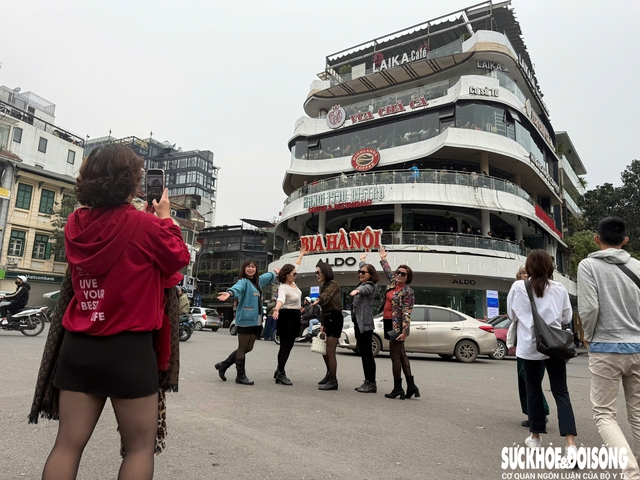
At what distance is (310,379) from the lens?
7719 mm

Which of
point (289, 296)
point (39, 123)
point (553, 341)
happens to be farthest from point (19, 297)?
point (39, 123)

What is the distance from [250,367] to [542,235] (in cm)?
3072

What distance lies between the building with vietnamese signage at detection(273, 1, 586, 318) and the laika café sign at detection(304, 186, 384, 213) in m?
0.07

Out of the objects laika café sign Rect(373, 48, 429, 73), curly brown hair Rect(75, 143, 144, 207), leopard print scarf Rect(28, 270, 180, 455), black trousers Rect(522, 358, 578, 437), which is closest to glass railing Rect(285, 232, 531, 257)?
laika café sign Rect(373, 48, 429, 73)

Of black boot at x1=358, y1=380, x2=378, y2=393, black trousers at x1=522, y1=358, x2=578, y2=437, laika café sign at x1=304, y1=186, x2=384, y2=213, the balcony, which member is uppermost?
the balcony

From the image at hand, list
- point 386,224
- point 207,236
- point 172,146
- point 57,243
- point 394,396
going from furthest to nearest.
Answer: point 172,146, point 207,236, point 57,243, point 386,224, point 394,396

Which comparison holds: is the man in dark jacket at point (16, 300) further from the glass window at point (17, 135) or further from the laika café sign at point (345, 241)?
the glass window at point (17, 135)

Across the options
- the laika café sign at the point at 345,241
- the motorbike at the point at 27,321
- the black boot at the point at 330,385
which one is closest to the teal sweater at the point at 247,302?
the black boot at the point at 330,385

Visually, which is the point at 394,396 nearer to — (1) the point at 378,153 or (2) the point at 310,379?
(2) the point at 310,379

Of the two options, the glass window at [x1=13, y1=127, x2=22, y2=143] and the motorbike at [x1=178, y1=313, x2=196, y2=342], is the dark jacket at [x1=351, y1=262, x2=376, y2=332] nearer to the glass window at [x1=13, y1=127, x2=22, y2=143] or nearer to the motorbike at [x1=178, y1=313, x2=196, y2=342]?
the motorbike at [x1=178, y1=313, x2=196, y2=342]

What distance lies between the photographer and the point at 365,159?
30.8 m

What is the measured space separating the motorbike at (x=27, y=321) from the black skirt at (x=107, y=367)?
42.7ft

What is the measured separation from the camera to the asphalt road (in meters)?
3.28

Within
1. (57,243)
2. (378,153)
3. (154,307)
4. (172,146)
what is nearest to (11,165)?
(57,243)
